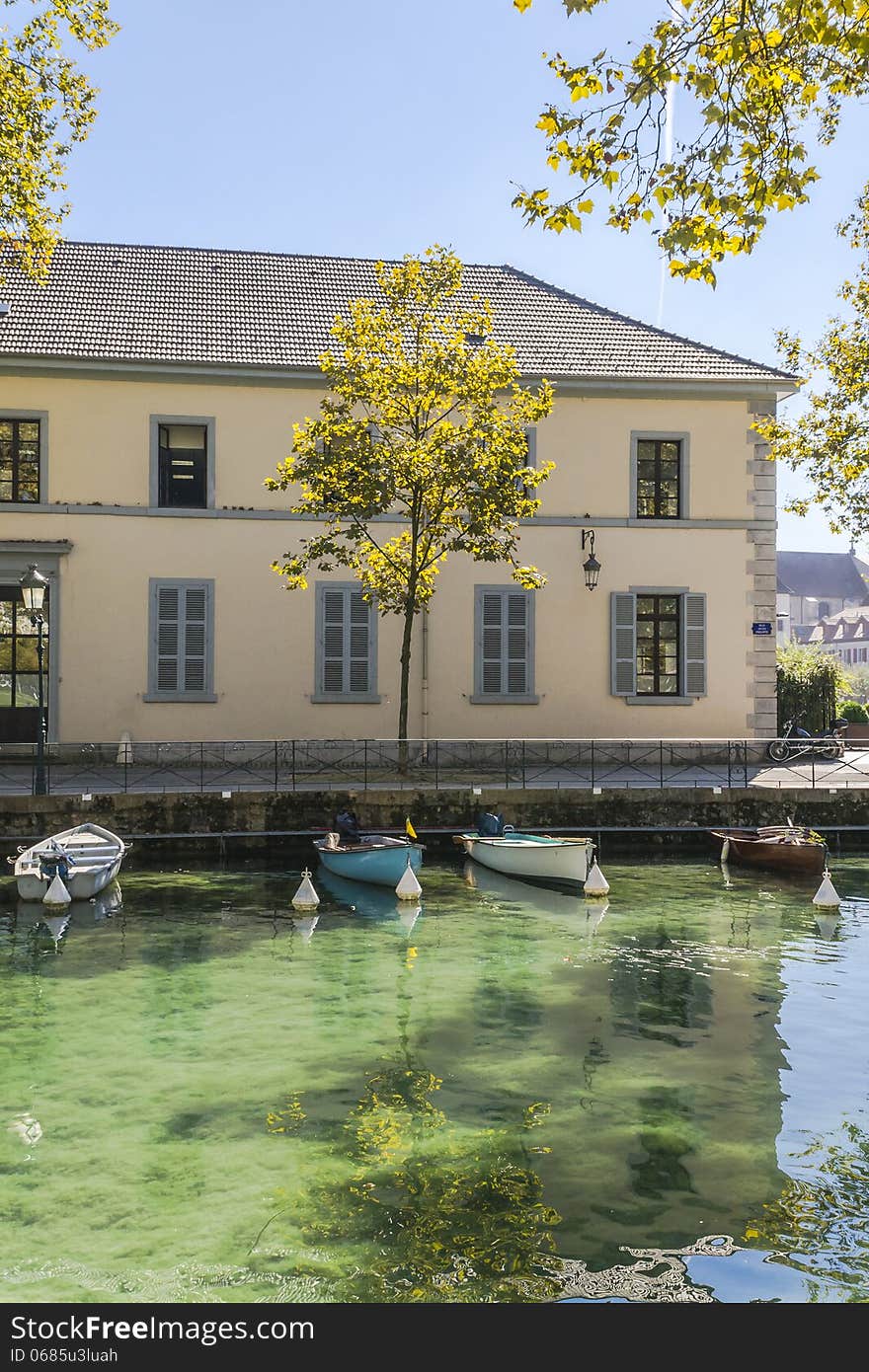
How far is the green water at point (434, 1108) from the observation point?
6320 millimetres

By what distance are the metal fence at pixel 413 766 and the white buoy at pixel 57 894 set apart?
12.4 feet

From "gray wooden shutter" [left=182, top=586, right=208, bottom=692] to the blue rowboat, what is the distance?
22.9ft

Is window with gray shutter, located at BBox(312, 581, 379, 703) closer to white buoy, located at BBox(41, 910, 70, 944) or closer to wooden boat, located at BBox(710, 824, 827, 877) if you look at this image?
A: wooden boat, located at BBox(710, 824, 827, 877)

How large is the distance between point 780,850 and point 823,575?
109917 millimetres

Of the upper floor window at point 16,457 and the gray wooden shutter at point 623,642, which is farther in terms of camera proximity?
the gray wooden shutter at point 623,642

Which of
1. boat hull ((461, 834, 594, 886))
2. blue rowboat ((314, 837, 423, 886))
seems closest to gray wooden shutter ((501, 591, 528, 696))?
boat hull ((461, 834, 594, 886))

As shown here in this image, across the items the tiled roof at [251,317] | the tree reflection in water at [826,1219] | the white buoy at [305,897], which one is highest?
the tiled roof at [251,317]

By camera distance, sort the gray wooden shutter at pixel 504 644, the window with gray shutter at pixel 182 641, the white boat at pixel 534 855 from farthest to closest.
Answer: the gray wooden shutter at pixel 504 644 → the window with gray shutter at pixel 182 641 → the white boat at pixel 534 855

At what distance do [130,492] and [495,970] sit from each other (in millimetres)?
14657

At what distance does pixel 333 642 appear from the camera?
24094mm

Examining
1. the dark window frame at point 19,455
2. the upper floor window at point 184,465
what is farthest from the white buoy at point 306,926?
the dark window frame at point 19,455

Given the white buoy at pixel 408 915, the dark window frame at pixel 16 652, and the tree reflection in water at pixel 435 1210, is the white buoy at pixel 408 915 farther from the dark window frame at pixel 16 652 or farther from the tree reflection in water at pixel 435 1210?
the dark window frame at pixel 16 652

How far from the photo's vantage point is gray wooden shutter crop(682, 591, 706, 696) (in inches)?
987

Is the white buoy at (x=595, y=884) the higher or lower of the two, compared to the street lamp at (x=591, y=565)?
lower
